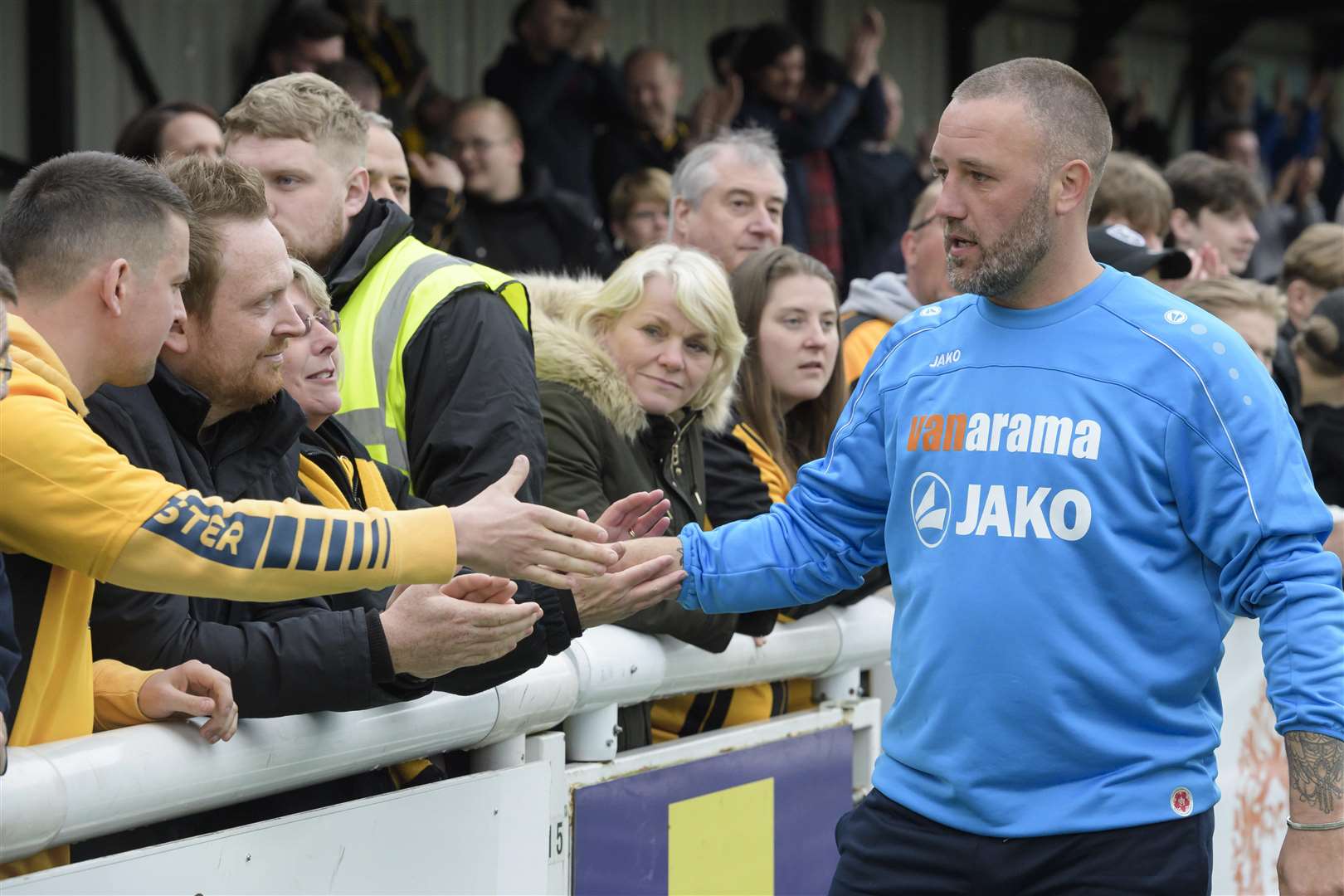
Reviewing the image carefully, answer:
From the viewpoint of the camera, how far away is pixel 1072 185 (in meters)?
2.86

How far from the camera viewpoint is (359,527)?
2.45 meters

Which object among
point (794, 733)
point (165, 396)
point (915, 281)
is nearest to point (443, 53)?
point (915, 281)

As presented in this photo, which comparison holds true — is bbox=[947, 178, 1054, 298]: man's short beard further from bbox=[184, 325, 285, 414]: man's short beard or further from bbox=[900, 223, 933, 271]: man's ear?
bbox=[900, 223, 933, 271]: man's ear

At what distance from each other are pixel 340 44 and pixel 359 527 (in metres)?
4.93

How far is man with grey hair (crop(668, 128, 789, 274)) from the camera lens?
5.36m

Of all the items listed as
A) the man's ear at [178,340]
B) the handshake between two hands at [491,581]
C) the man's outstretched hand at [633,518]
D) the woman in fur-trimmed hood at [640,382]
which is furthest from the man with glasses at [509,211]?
the handshake between two hands at [491,581]

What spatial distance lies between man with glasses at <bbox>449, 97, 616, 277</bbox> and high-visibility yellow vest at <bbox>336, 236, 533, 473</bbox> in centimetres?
313

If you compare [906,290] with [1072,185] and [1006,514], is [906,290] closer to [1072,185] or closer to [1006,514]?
[1072,185]

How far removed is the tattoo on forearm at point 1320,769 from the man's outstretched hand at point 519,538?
1.14 meters

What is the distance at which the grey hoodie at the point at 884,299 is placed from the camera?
5.50 m

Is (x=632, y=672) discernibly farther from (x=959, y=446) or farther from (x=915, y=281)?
(x=915, y=281)

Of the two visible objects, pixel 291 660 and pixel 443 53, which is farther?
pixel 443 53

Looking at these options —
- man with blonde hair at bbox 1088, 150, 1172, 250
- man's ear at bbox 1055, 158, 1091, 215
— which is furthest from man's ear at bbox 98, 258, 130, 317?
man with blonde hair at bbox 1088, 150, 1172, 250

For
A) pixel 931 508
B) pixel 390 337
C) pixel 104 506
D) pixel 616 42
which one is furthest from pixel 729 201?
pixel 616 42
